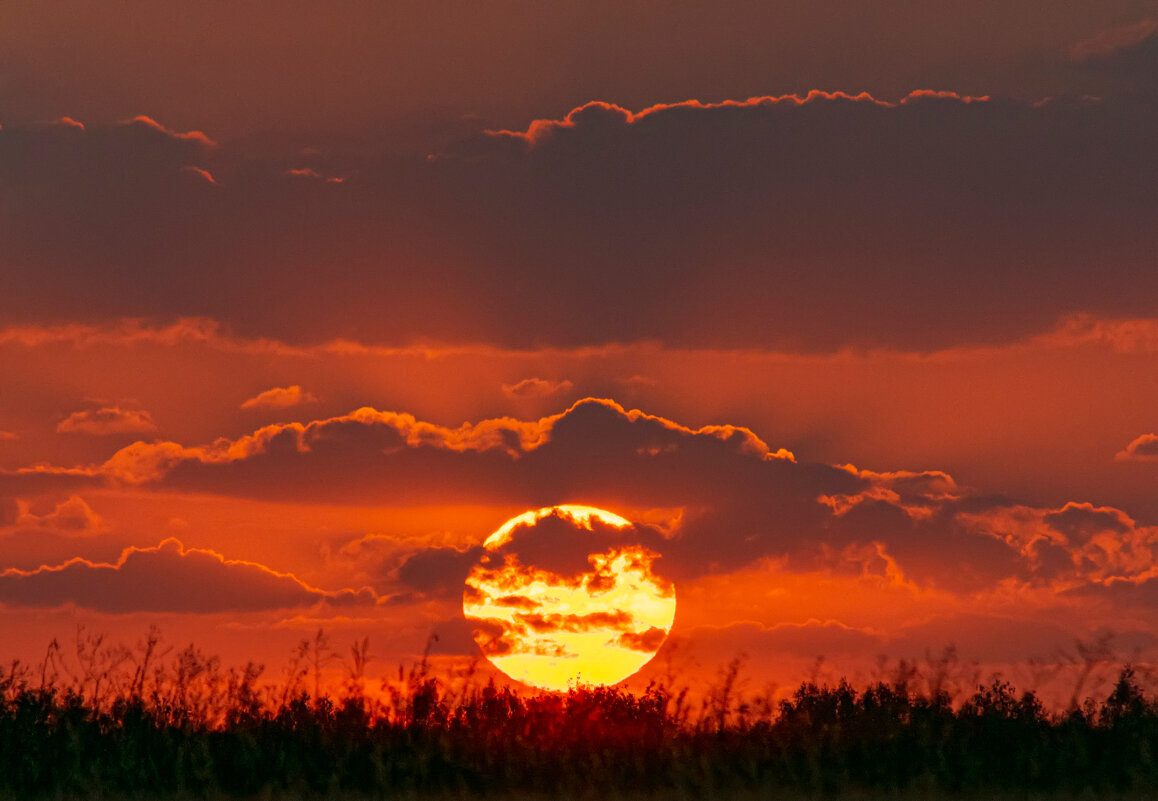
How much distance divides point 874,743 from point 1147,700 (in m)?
4.33

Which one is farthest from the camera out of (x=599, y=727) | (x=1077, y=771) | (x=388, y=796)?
(x=599, y=727)

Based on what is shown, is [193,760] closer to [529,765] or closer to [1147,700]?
[529,765]

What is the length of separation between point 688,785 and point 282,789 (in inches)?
202

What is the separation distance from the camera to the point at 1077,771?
1805 centimetres

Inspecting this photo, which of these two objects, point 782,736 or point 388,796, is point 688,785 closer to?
point 782,736

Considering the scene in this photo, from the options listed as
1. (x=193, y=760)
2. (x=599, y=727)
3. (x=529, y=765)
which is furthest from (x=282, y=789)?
(x=599, y=727)

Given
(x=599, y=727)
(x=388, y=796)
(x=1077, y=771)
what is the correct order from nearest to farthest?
1. (x=388, y=796)
2. (x=1077, y=771)
3. (x=599, y=727)

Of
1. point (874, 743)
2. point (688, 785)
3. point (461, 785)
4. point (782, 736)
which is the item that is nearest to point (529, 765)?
point (461, 785)

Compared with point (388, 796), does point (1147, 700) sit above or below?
above

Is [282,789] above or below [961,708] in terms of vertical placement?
below

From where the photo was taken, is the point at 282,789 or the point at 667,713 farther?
the point at 667,713

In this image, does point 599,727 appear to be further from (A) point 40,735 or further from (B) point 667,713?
(A) point 40,735

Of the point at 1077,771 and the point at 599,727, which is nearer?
the point at 1077,771

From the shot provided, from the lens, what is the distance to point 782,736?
1872cm
